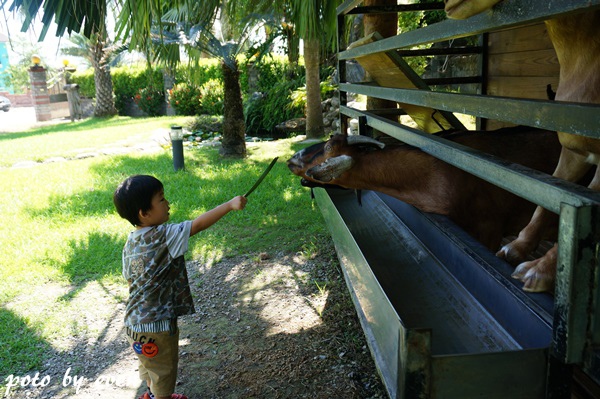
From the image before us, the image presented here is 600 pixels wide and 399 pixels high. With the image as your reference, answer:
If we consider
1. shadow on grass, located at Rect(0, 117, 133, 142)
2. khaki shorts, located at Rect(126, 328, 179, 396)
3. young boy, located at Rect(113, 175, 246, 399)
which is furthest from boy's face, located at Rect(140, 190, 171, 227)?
shadow on grass, located at Rect(0, 117, 133, 142)

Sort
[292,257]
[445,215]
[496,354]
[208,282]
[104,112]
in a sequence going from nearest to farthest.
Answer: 1. [496,354]
2. [445,215]
3. [208,282]
4. [292,257]
5. [104,112]

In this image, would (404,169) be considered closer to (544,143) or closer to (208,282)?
(544,143)

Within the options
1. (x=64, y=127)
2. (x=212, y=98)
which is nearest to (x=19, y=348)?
(x=64, y=127)

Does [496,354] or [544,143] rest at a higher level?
[544,143]

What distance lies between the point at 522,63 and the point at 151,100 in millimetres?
23243

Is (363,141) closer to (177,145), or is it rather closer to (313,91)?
(177,145)

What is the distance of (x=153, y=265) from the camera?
10.1ft

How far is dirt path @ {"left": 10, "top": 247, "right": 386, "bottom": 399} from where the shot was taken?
3.62 metres

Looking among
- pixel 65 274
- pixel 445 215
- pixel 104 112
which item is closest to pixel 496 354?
pixel 445 215

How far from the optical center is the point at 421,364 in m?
1.45

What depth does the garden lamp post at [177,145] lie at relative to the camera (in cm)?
1032

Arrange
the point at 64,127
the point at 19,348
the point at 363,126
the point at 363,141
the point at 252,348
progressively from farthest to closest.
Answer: the point at 64,127 < the point at 363,126 < the point at 19,348 < the point at 252,348 < the point at 363,141

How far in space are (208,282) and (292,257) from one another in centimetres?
103

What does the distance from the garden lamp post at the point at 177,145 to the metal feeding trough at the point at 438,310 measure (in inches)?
255
